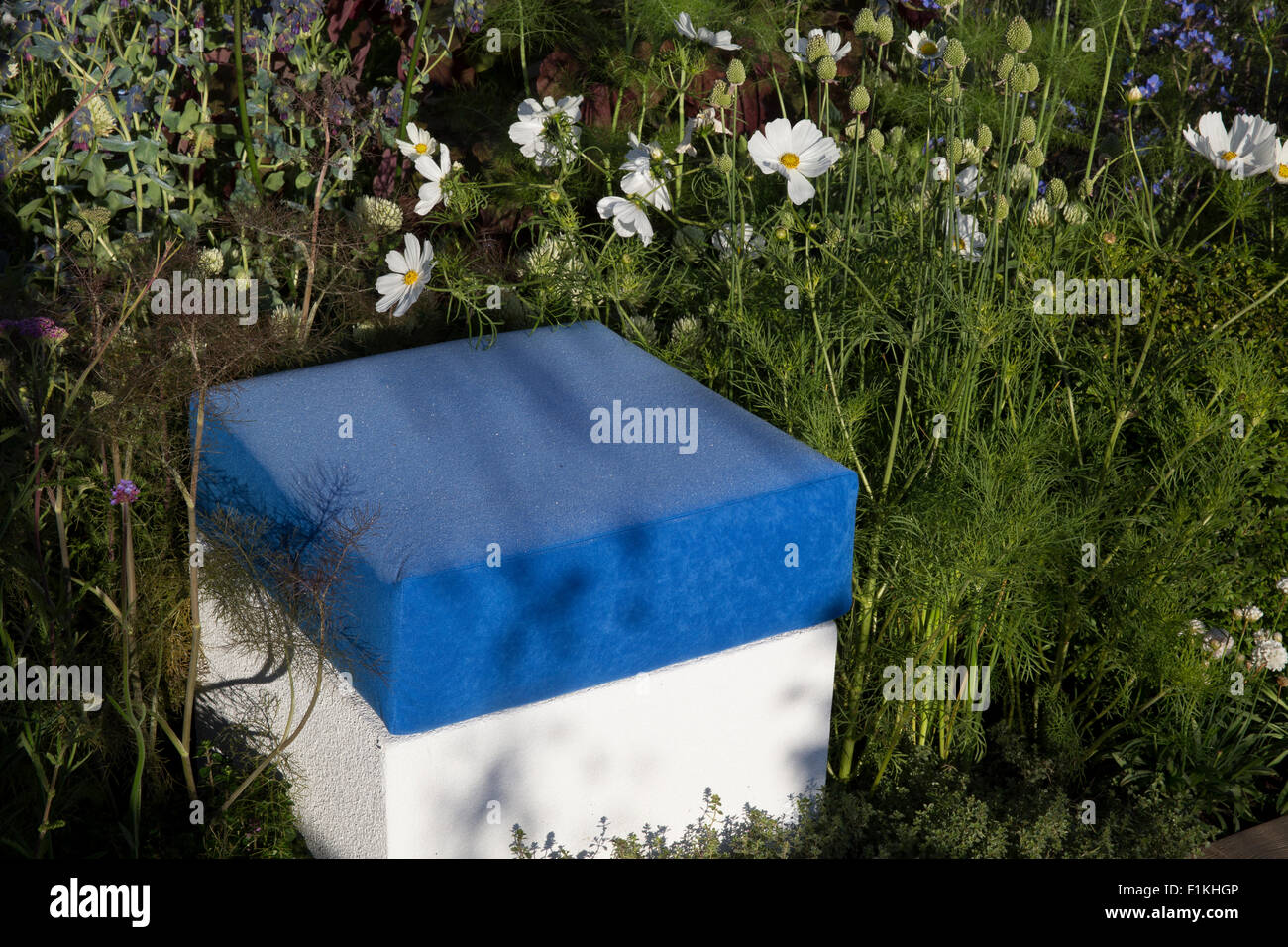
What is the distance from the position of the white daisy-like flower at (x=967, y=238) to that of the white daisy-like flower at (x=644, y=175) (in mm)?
604

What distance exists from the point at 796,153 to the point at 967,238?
442mm

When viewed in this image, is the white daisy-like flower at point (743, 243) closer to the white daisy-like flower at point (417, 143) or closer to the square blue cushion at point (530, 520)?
the square blue cushion at point (530, 520)

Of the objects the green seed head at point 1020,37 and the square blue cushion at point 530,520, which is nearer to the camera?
the square blue cushion at point 530,520

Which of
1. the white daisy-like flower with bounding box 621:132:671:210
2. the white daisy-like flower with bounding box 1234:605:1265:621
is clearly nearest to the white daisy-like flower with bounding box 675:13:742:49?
the white daisy-like flower with bounding box 621:132:671:210

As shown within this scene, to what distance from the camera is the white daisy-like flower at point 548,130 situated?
2967 mm

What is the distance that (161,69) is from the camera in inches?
140

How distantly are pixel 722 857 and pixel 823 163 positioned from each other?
1.34 metres

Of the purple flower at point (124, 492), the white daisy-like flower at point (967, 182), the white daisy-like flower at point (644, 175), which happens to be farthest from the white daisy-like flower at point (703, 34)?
the purple flower at point (124, 492)

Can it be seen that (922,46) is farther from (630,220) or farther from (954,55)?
(630,220)

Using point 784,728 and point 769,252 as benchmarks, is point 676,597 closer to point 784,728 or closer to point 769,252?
point 784,728

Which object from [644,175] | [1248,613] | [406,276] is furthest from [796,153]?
[1248,613]

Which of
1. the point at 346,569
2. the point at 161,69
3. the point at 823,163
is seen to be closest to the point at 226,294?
the point at 161,69

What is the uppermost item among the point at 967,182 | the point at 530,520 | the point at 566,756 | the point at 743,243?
the point at 967,182

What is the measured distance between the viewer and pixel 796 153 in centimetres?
255
